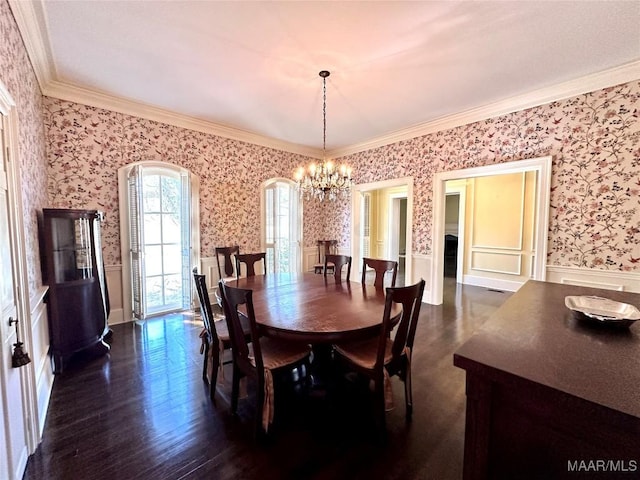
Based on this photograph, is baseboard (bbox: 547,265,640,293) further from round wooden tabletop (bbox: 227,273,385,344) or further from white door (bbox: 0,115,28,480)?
white door (bbox: 0,115,28,480)

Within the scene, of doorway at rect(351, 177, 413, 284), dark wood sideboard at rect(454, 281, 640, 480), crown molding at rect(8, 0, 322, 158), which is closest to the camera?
dark wood sideboard at rect(454, 281, 640, 480)

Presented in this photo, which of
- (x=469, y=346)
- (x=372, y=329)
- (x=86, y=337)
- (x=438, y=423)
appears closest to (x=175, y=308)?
(x=86, y=337)

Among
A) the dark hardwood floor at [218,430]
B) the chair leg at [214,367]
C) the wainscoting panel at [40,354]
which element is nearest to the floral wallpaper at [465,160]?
the wainscoting panel at [40,354]

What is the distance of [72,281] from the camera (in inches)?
101

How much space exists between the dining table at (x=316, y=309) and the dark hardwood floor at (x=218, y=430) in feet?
2.14

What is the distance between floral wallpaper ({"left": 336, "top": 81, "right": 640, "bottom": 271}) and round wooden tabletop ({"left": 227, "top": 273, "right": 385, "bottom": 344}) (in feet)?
8.43

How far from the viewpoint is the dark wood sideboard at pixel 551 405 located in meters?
0.68

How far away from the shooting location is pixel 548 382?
0.76m

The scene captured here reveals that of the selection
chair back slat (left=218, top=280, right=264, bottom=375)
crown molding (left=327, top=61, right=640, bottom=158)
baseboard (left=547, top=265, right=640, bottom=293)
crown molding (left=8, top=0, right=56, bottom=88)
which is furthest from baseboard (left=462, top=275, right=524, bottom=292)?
crown molding (left=8, top=0, right=56, bottom=88)

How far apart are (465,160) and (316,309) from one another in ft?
11.0

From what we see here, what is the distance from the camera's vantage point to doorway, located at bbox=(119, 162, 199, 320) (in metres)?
3.56

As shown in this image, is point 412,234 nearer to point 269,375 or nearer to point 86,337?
point 269,375

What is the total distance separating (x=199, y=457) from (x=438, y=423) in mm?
1533

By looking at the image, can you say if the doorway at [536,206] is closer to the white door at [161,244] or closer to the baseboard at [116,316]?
the white door at [161,244]
